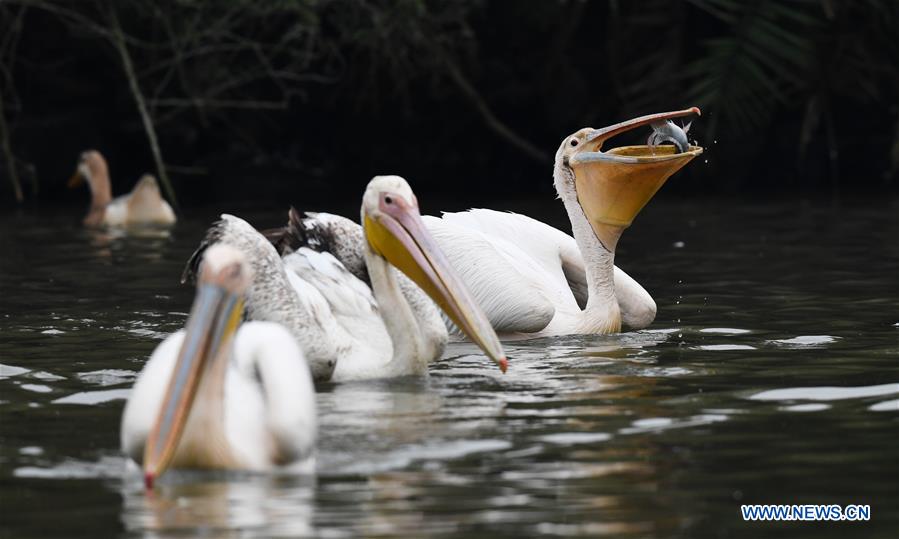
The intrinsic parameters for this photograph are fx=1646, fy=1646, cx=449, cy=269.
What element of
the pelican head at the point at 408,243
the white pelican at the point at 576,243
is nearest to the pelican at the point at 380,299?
the pelican head at the point at 408,243

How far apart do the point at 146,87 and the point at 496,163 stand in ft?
13.0

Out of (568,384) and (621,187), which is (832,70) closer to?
(621,187)

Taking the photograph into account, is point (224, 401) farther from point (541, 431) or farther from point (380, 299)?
point (380, 299)

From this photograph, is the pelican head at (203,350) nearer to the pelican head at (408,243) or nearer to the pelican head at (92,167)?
the pelican head at (408,243)

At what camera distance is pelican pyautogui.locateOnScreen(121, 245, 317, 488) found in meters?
3.95

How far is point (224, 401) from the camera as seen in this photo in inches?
162

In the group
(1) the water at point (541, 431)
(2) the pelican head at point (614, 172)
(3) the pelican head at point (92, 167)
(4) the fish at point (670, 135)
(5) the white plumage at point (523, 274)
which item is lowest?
(1) the water at point (541, 431)

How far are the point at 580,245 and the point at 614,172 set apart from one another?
0.39m

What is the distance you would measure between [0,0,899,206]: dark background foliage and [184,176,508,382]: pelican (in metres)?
7.21

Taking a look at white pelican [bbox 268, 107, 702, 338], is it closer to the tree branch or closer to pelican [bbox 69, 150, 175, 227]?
the tree branch

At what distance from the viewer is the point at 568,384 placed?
17.8 feet

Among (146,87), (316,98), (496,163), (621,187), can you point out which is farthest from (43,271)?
(496,163)

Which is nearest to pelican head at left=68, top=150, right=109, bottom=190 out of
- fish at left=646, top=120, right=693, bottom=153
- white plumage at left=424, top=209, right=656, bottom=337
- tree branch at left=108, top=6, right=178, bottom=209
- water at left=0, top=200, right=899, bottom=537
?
tree branch at left=108, top=6, right=178, bottom=209

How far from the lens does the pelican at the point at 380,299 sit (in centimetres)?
541
